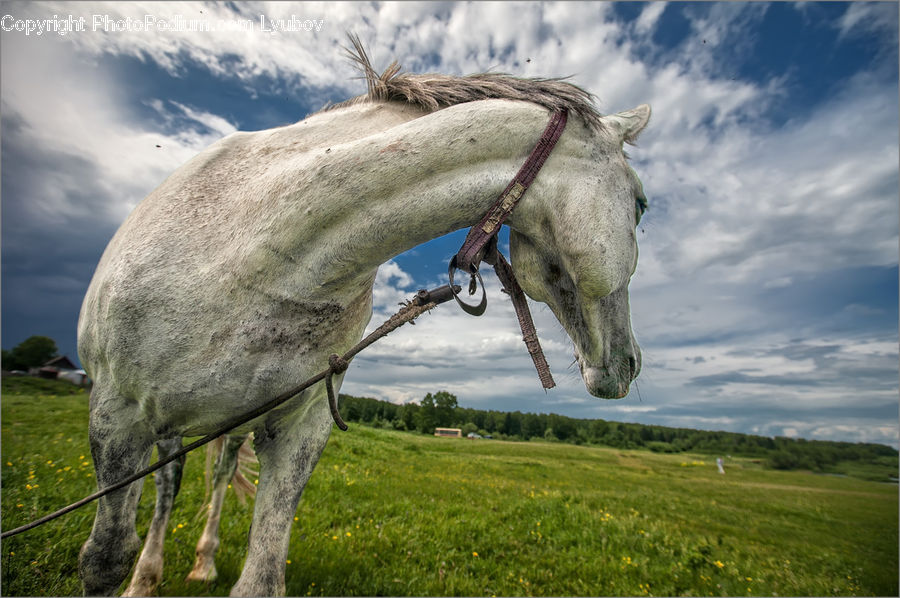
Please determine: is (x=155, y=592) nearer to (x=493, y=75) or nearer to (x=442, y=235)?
(x=442, y=235)

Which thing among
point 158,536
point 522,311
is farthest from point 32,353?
point 522,311

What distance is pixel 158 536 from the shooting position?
11.8 ft

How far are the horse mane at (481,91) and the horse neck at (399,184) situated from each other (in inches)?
7.6

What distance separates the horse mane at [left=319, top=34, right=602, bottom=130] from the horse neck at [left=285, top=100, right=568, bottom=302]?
0.63 ft

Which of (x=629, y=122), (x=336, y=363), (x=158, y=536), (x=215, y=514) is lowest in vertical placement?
(x=158, y=536)

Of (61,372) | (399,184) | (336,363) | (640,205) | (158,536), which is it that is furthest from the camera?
(61,372)

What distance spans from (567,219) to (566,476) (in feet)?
52.8

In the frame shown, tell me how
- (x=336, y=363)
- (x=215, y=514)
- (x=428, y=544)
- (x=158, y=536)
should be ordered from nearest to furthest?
(x=336, y=363) < (x=158, y=536) < (x=215, y=514) < (x=428, y=544)

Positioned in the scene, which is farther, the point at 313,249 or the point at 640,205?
the point at 640,205

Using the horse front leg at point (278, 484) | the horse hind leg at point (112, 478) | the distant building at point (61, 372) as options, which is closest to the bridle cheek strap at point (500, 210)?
the horse front leg at point (278, 484)

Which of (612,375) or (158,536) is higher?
(612,375)

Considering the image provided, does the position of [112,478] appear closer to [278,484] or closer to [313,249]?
[278,484]

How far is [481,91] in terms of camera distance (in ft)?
6.80

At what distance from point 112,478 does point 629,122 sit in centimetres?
318
